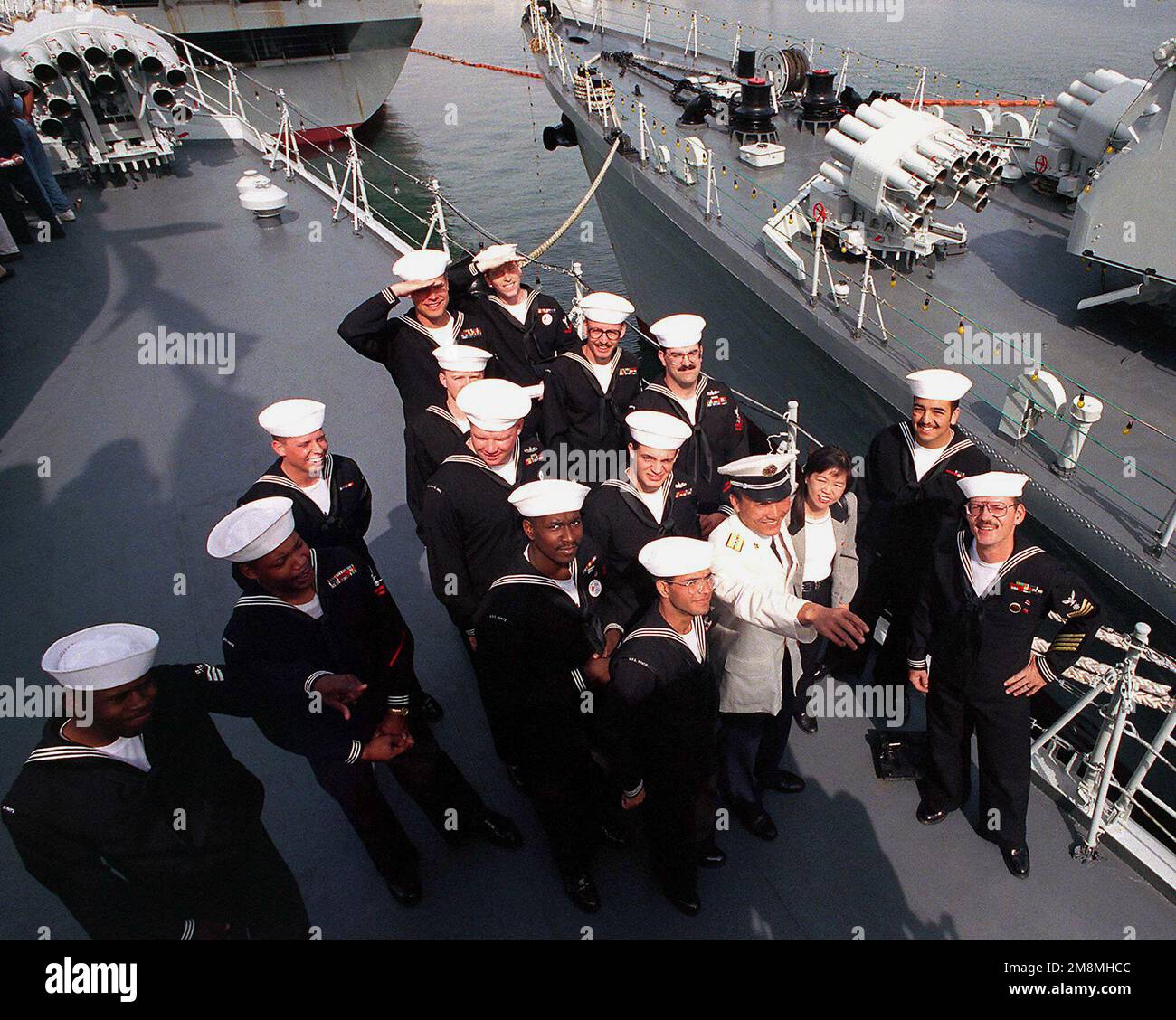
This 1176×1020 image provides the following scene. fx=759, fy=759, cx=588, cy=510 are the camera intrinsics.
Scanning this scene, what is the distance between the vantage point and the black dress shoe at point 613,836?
3.04 meters

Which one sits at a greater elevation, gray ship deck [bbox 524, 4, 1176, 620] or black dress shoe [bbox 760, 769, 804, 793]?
gray ship deck [bbox 524, 4, 1176, 620]

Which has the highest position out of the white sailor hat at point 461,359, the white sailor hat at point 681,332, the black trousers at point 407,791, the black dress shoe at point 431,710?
the white sailor hat at point 681,332

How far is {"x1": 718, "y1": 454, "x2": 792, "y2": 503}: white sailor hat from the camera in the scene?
266cm

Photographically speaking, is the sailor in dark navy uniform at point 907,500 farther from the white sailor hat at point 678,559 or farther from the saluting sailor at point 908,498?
the white sailor hat at point 678,559

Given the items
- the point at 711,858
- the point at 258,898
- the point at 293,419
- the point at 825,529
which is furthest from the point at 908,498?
the point at 258,898

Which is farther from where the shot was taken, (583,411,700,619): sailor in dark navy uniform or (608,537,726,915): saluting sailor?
(583,411,700,619): sailor in dark navy uniform

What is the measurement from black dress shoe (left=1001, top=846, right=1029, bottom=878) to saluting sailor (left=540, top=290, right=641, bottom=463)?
2.50 m

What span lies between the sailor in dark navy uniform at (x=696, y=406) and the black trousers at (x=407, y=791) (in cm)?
156

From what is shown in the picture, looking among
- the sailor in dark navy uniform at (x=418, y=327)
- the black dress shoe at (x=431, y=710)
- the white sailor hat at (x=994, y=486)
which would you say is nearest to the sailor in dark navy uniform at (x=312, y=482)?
the black dress shoe at (x=431, y=710)

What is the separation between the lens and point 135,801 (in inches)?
77.3

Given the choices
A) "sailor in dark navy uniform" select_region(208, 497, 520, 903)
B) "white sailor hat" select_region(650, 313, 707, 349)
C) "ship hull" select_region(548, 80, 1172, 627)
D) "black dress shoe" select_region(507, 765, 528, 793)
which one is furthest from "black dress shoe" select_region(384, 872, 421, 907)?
"ship hull" select_region(548, 80, 1172, 627)

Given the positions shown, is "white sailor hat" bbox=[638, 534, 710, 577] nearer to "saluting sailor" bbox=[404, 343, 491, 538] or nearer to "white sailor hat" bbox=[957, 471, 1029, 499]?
→ "white sailor hat" bbox=[957, 471, 1029, 499]

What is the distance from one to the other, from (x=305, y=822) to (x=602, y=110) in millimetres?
11182

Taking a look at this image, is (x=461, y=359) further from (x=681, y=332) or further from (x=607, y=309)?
(x=681, y=332)
